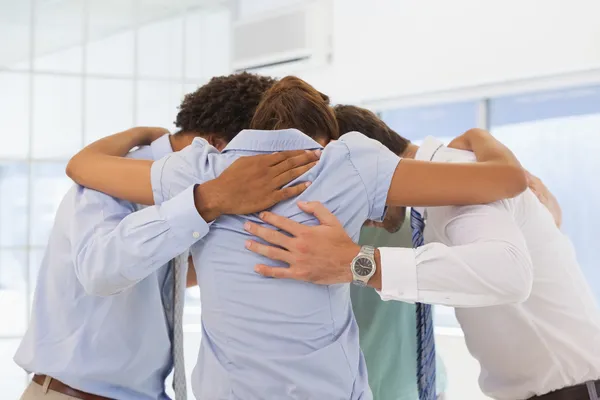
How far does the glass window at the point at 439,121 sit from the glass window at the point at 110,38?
78.1 inches

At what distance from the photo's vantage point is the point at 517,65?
3805 mm

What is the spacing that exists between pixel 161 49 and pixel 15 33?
1041 millimetres

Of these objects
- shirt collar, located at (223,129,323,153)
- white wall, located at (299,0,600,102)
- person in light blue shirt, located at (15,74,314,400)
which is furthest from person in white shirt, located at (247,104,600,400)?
white wall, located at (299,0,600,102)

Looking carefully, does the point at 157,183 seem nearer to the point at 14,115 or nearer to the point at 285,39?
the point at 285,39

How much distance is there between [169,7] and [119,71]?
2.17 ft

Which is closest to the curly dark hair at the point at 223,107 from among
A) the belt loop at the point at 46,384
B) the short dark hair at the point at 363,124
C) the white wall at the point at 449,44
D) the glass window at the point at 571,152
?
the short dark hair at the point at 363,124

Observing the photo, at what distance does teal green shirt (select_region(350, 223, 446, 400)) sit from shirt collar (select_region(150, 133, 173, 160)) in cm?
54

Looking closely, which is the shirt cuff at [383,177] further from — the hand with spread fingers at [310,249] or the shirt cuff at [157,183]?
the shirt cuff at [157,183]

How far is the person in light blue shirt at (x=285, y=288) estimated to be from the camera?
1.17m

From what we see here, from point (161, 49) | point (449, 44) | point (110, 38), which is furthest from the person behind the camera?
point (161, 49)

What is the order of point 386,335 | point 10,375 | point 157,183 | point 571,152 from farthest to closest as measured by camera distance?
point 10,375, point 571,152, point 386,335, point 157,183

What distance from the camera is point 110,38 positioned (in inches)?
203

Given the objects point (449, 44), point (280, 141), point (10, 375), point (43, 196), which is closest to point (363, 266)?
point (280, 141)

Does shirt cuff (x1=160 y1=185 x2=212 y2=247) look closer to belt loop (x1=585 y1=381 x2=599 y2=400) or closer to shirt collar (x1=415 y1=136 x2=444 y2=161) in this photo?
shirt collar (x1=415 y1=136 x2=444 y2=161)
